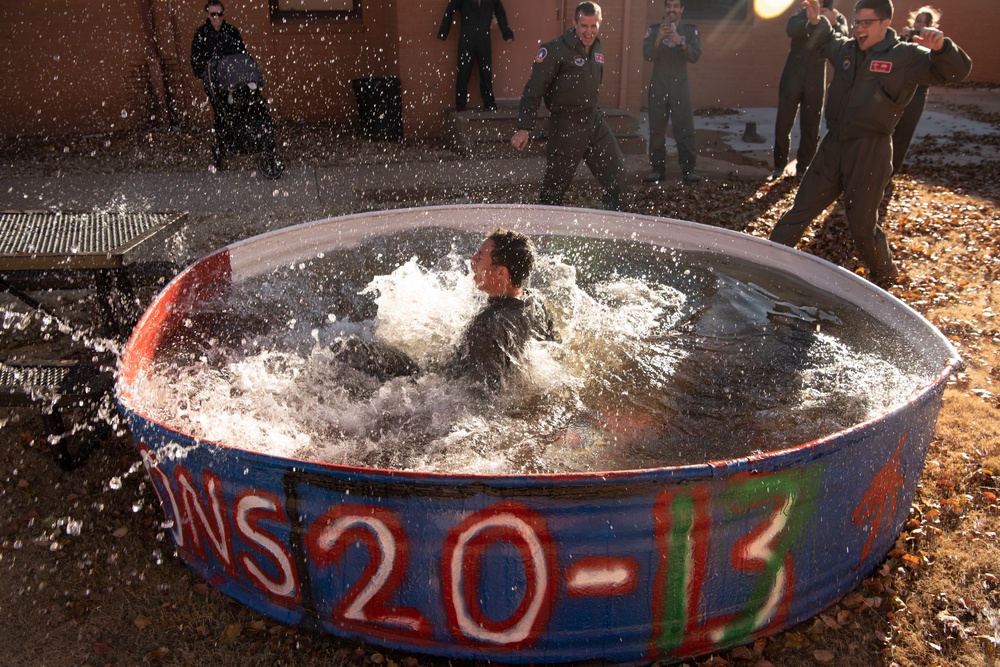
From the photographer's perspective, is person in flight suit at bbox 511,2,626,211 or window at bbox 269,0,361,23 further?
window at bbox 269,0,361,23

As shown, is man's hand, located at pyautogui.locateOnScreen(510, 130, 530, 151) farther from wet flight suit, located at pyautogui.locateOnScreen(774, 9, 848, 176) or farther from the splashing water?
wet flight suit, located at pyautogui.locateOnScreen(774, 9, 848, 176)

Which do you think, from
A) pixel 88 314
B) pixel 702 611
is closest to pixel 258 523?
pixel 702 611

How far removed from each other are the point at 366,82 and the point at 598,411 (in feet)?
31.5

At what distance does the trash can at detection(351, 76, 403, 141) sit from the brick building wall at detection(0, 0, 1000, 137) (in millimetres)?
177

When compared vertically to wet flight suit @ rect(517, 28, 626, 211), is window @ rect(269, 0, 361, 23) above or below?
above

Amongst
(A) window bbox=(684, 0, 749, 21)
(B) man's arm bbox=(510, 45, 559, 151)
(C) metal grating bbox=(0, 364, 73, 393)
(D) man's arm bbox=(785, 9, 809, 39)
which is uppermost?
(A) window bbox=(684, 0, 749, 21)

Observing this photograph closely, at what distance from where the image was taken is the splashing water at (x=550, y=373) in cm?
346

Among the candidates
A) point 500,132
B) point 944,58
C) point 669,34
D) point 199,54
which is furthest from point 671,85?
point 199,54

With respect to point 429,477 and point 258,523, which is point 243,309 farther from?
point 429,477

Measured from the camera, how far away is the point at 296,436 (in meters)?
3.46

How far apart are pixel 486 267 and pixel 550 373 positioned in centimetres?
70

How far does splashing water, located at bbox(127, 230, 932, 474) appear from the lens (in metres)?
3.46

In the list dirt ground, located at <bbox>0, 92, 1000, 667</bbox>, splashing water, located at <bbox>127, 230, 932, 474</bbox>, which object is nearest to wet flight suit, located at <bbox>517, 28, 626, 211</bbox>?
splashing water, located at <bbox>127, 230, 932, 474</bbox>

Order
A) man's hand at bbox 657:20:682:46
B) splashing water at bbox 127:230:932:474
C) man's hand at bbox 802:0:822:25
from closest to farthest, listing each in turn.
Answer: splashing water at bbox 127:230:932:474
man's hand at bbox 802:0:822:25
man's hand at bbox 657:20:682:46
